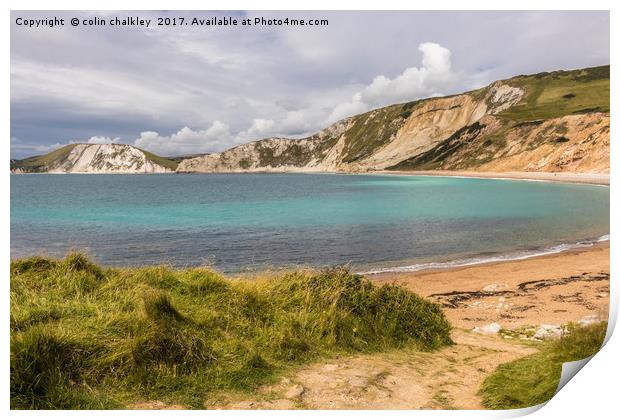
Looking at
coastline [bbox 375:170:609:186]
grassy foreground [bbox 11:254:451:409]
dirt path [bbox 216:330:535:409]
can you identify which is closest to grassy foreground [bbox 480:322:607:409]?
dirt path [bbox 216:330:535:409]

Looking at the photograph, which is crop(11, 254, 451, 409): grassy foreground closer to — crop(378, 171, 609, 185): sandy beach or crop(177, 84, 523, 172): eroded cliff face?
crop(378, 171, 609, 185): sandy beach

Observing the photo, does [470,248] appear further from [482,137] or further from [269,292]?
[482,137]

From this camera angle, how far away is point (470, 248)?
2522cm

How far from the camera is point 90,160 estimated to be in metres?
29.5

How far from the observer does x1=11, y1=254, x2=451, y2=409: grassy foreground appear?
17.2ft

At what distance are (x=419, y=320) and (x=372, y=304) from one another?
3.22 ft

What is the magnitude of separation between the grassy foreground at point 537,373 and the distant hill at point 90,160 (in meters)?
7.39

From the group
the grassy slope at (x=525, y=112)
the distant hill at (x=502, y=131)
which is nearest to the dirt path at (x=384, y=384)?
the distant hill at (x=502, y=131)

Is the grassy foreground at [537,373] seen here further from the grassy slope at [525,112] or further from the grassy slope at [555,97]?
the grassy slope at [525,112]

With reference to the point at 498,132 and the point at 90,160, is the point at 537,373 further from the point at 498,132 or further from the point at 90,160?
the point at 498,132

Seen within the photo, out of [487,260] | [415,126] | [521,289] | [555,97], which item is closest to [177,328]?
[521,289]

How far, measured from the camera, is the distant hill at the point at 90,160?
10.4 meters

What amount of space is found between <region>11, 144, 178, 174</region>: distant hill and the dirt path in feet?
16.8
